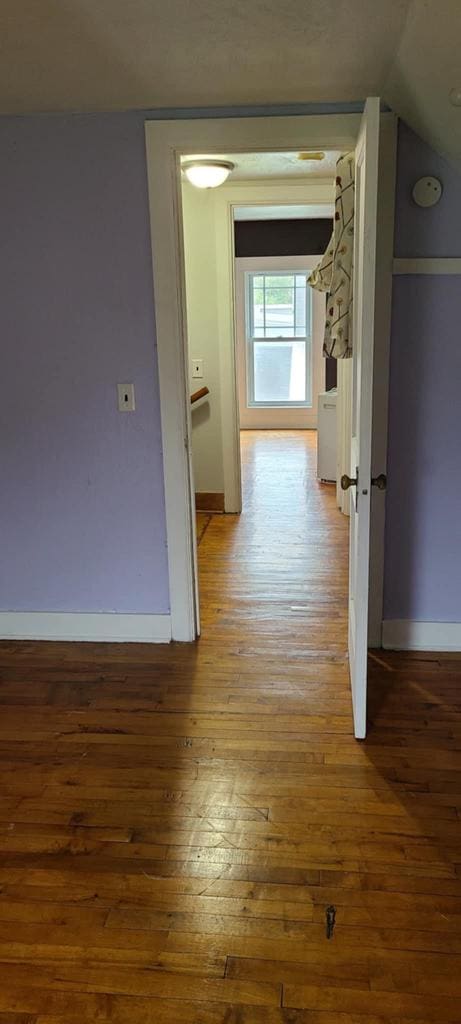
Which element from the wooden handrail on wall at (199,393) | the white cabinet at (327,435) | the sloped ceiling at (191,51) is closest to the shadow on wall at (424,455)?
the sloped ceiling at (191,51)

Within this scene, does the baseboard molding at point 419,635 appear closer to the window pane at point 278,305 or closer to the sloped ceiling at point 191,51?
the sloped ceiling at point 191,51

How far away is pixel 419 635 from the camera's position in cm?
302

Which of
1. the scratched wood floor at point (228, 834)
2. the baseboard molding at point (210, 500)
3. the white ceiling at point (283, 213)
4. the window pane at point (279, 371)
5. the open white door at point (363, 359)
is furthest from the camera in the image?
the window pane at point (279, 371)

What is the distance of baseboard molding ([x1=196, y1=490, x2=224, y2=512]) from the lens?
17.5 ft

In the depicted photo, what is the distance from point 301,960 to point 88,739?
3.62 feet

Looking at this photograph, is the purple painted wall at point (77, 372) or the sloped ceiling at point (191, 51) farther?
the purple painted wall at point (77, 372)

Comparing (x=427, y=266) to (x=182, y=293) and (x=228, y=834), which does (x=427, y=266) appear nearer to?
(x=182, y=293)

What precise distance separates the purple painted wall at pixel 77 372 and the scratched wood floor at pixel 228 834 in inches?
15.6

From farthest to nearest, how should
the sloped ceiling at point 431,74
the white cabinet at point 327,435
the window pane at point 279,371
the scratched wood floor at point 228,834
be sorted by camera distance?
the window pane at point 279,371 < the white cabinet at point 327,435 < the sloped ceiling at point 431,74 < the scratched wood floor at point 228,834

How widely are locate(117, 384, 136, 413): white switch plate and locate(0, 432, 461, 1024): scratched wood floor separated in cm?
105

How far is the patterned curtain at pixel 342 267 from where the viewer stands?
8.66 ft

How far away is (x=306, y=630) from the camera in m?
3.25

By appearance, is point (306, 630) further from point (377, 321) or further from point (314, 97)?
point (314, 97)

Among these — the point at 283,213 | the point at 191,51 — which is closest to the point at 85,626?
the point at 191,51
